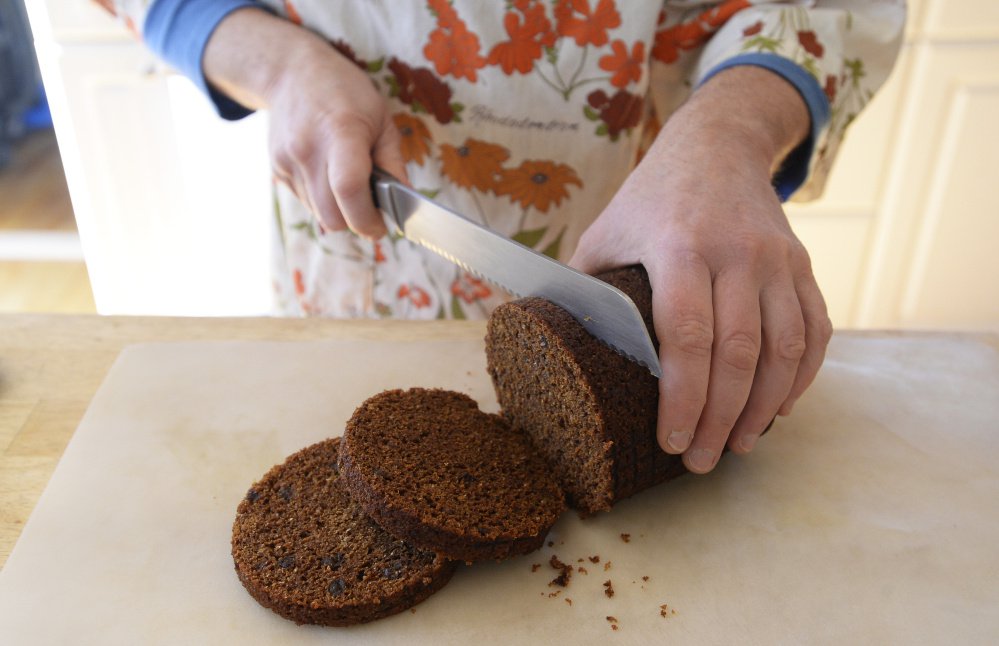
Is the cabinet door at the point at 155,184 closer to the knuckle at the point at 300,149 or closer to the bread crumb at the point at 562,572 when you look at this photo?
the knuckle at the point at 300,149

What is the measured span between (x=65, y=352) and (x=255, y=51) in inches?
31.3

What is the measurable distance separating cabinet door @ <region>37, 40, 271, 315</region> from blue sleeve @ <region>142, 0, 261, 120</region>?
58.0 inches

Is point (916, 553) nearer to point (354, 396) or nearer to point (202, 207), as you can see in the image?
point (354, 396)

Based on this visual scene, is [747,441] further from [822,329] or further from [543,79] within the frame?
[543,79]

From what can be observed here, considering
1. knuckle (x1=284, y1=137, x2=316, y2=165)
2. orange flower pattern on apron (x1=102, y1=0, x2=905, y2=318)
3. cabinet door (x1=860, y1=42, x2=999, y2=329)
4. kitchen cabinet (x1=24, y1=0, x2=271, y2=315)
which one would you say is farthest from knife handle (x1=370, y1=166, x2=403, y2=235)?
cabinet door (x1=860, y1=42, x2=999, y2=329)

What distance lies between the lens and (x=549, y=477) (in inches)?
54.7

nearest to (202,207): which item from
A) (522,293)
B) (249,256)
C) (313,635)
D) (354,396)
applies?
(249,256)

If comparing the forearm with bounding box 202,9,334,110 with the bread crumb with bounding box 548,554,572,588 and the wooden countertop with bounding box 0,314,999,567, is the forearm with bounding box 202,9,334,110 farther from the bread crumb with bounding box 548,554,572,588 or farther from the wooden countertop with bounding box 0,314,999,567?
the bread crumb with bounding box 548,554,572,588

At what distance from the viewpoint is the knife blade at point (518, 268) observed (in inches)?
49.3

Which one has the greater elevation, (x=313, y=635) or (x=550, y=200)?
(x=550, y=200)

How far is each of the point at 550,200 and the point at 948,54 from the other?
2.30 metres

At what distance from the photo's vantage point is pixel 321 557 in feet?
4.07

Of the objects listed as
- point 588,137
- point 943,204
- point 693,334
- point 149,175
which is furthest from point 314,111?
point 943,204

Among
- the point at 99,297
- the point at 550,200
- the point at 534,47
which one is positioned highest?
the point at 534,47
